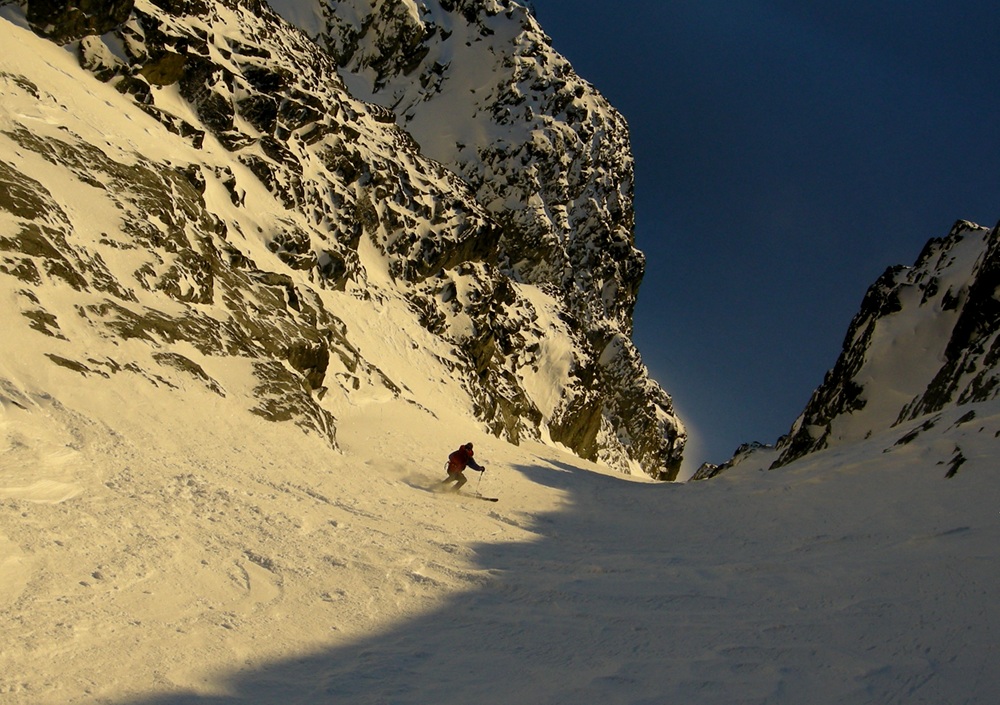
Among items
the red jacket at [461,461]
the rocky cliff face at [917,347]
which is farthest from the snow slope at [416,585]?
the rocky cliff face at [917,347]

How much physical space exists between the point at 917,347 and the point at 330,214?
29515mm

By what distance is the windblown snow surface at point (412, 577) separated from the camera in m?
5.95

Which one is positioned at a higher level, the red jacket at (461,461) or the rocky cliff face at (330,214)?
the rocky cliff face at (330,214)

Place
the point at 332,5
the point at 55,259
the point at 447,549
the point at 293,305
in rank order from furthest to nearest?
the point at 332,5
the point at 293,305
the point at 55,259
the point at 447,549

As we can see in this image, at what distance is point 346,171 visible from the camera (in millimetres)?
47844

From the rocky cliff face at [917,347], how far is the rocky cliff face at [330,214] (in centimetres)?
1846

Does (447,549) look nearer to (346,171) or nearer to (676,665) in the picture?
(676,665)

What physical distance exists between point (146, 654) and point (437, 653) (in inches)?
90.3

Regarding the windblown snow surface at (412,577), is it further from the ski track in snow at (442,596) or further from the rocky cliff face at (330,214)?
the rocky cliff face at (330,214)

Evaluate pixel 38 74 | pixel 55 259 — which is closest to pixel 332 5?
pixel 38 74

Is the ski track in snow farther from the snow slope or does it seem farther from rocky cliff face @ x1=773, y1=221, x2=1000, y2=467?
rocky cliff face @ x1=773, y1=221, x2=1000, y2=467

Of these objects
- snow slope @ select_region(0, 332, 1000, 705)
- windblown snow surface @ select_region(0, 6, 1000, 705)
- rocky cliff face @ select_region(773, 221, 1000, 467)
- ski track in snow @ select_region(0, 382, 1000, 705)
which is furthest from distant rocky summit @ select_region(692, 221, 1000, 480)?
ski track in snow @ select_region(0, 382, 1000, 705)

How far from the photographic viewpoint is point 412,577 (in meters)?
9.16

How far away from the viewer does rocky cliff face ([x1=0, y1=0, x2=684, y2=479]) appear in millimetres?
18547
